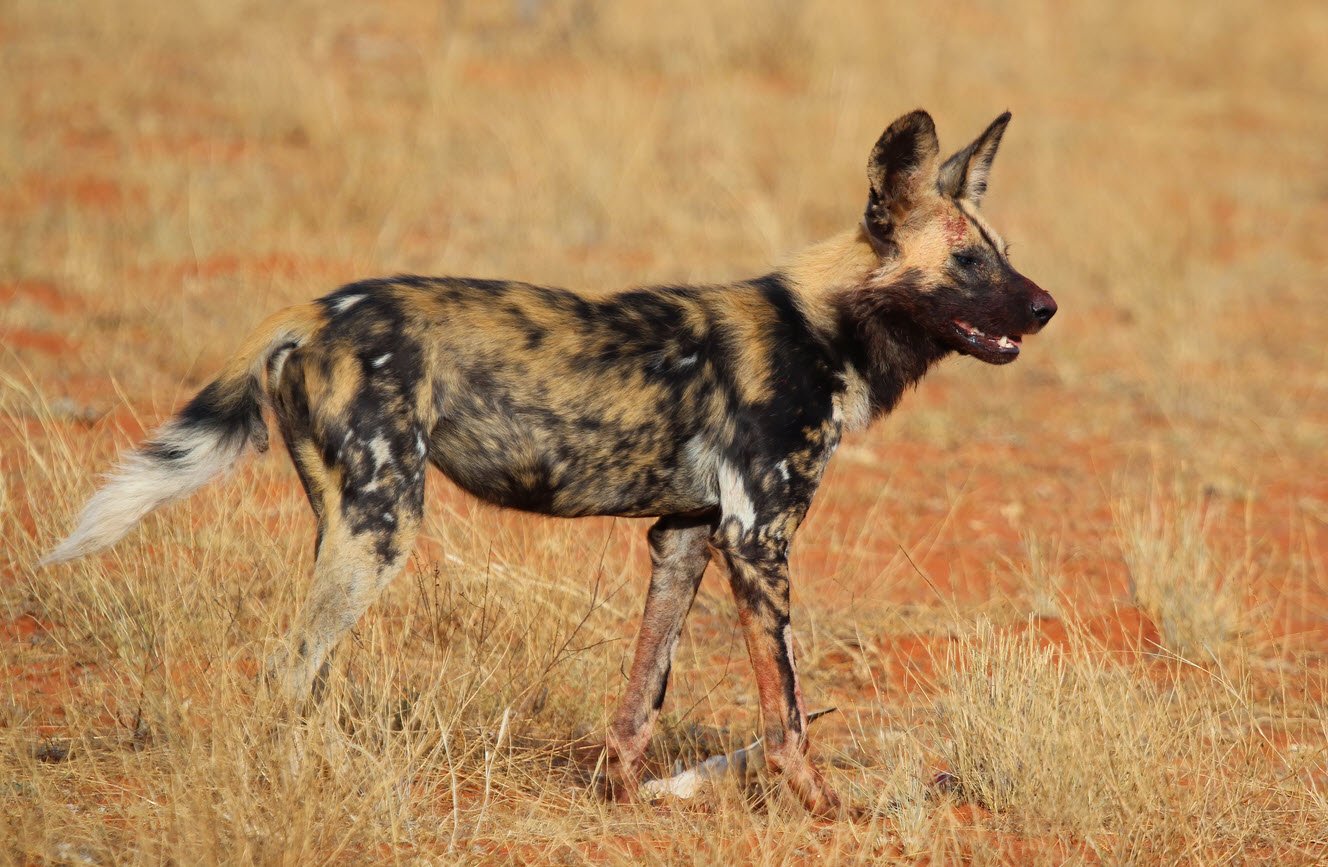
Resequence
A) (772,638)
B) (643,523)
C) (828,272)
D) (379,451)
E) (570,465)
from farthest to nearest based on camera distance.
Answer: (643,523)
(828,272)
(772,638)
(570,465)
(379,451)

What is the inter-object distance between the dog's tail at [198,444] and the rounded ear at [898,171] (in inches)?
50.8

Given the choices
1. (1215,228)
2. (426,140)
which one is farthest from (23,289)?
(1215,228)

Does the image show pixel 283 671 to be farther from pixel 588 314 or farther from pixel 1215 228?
pixel 1215 228

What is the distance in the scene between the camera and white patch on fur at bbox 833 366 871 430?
11.4ft

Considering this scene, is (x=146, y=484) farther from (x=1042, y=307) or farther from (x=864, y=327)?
(x=1042, y=307)

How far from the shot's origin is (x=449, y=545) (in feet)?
13.4

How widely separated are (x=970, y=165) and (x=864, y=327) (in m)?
0.49

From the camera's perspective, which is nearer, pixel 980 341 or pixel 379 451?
pixel 379 451

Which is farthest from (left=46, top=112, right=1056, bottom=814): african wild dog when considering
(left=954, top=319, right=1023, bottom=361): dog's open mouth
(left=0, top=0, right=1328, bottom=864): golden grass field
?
(left=0, top=0, right=1328, bottom=864): golden grass field

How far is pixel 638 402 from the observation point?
326 cm

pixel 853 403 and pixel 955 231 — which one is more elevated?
pixel 955 231

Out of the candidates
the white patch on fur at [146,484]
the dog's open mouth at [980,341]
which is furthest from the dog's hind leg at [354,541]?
the dog's open mouth at [980,341]

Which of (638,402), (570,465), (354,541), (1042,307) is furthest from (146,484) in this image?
(1042,307)

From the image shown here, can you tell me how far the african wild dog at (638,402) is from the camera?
9.88ft
